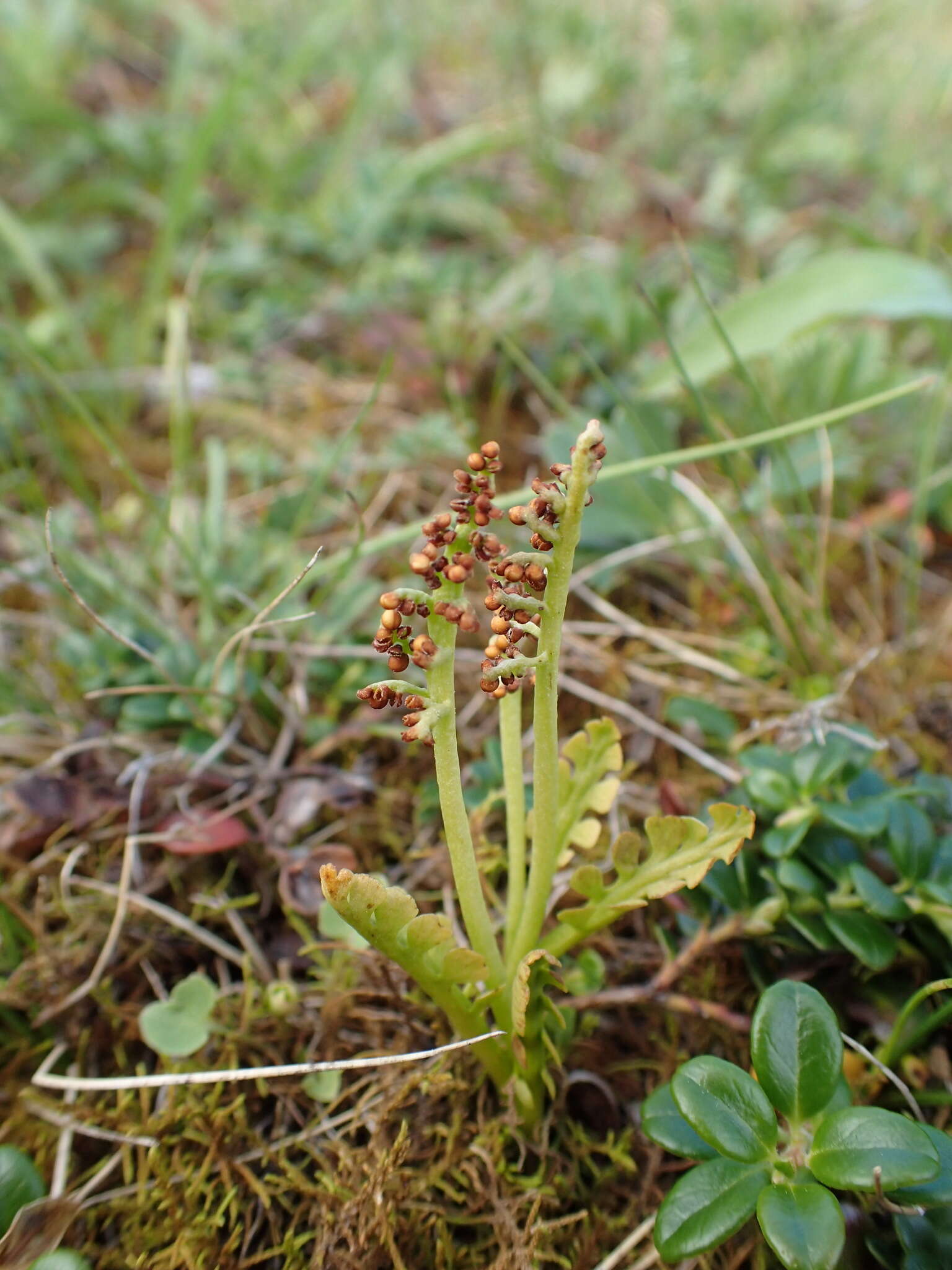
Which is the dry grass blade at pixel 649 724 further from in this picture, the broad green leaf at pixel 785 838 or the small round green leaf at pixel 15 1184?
the small round green leaf at pixel 15 1184

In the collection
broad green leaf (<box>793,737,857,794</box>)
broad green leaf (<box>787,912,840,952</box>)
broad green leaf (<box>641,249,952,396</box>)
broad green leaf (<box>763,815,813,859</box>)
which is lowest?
broad green leaf (<box>787,912,840,952</box>)

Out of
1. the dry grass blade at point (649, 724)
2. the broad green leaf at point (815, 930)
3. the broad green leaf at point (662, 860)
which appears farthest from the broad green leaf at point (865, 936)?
the dry grass blade at point (649, 724)

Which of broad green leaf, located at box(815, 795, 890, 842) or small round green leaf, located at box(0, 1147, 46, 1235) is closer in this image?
small round green leaf, located at box(0, 1147, 46, 1235)

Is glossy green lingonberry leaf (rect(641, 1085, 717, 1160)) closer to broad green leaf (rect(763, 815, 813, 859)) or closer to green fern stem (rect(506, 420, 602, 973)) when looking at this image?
green fern stem (rect(506, 420, 602, 973))

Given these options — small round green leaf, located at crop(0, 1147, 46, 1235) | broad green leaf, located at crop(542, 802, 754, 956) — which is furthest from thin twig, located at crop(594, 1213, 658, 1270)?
small round green leaf, located at crop(0, 1147, 46, 1235)

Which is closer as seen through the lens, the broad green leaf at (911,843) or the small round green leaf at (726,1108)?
the small round green leaf at (726,1108)

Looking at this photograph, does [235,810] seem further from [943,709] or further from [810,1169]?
[943,709]

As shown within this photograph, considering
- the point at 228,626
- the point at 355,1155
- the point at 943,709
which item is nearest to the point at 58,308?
the point at 228,626
